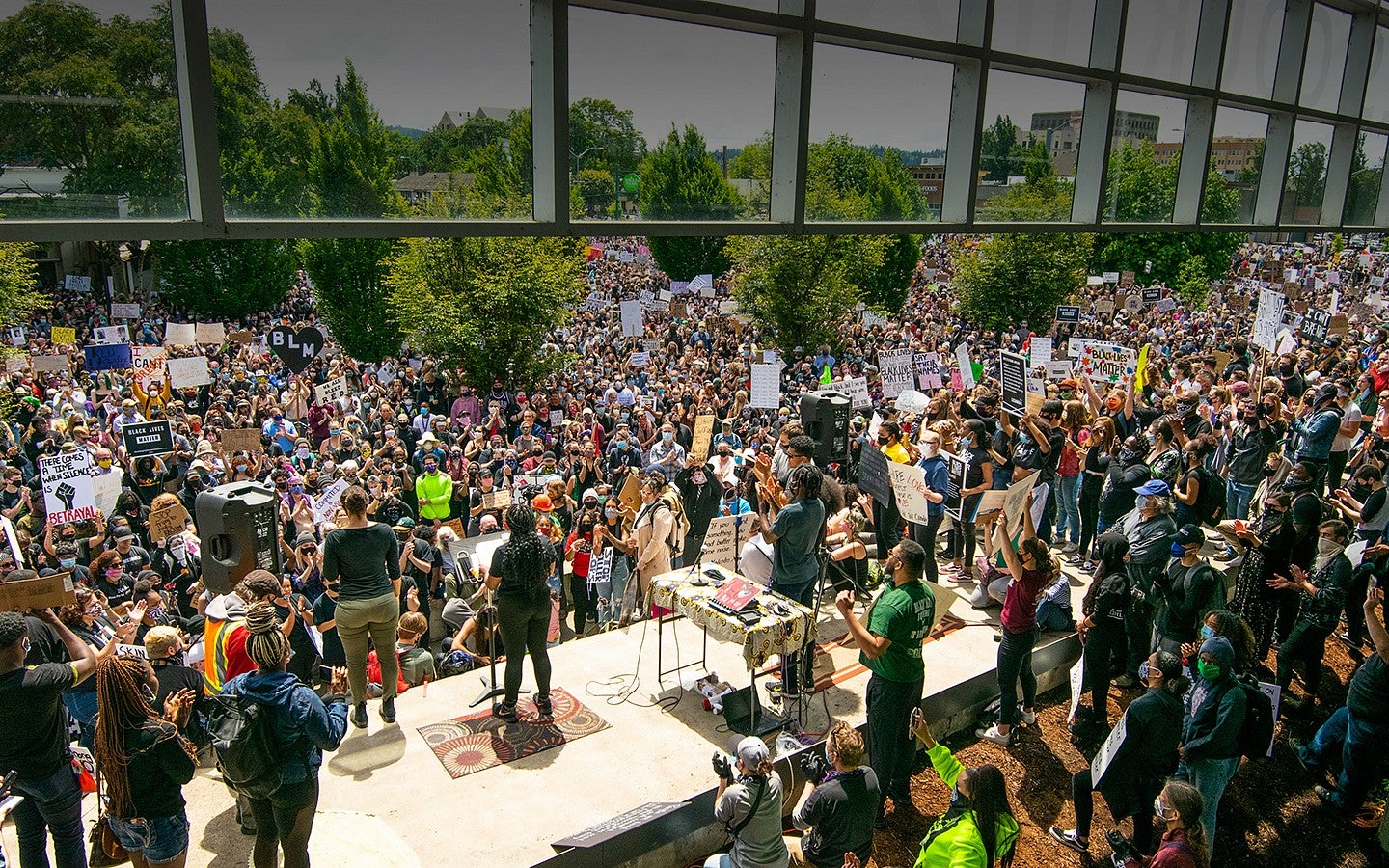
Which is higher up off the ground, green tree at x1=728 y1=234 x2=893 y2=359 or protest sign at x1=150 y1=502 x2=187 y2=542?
green tree at x1=728 y1=234 x2=893 y2=359

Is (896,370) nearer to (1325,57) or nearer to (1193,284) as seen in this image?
(1325,57)

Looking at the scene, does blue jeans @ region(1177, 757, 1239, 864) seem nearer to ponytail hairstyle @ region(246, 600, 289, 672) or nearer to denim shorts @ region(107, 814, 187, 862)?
ponytail hairstyle @ region(246, 600, 289, 672)

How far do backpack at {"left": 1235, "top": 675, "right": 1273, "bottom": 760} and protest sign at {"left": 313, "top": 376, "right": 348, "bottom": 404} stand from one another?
14187 mm

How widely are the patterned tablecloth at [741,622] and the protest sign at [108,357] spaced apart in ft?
53.2

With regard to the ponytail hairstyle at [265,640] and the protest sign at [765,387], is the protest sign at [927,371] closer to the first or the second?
the protest sign at [765,387]

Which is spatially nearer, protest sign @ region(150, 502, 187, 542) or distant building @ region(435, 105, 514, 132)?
distant building @ region(435, 105, 514, 132)

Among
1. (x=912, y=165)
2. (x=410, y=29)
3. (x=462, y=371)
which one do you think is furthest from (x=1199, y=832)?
(x=462, y=371)

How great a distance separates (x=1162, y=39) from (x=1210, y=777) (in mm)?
4293

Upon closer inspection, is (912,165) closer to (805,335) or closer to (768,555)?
(768,555)

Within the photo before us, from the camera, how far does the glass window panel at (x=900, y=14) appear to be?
Result: 409 cm

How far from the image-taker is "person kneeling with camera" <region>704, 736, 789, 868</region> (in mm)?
4371

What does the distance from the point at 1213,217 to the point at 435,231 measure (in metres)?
5.26

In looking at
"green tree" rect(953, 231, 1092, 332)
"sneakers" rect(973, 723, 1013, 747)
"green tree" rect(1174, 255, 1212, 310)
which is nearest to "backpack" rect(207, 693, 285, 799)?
"sneakers" rect(973, 723, 1013, 747)

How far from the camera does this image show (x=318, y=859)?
15.8 feet
